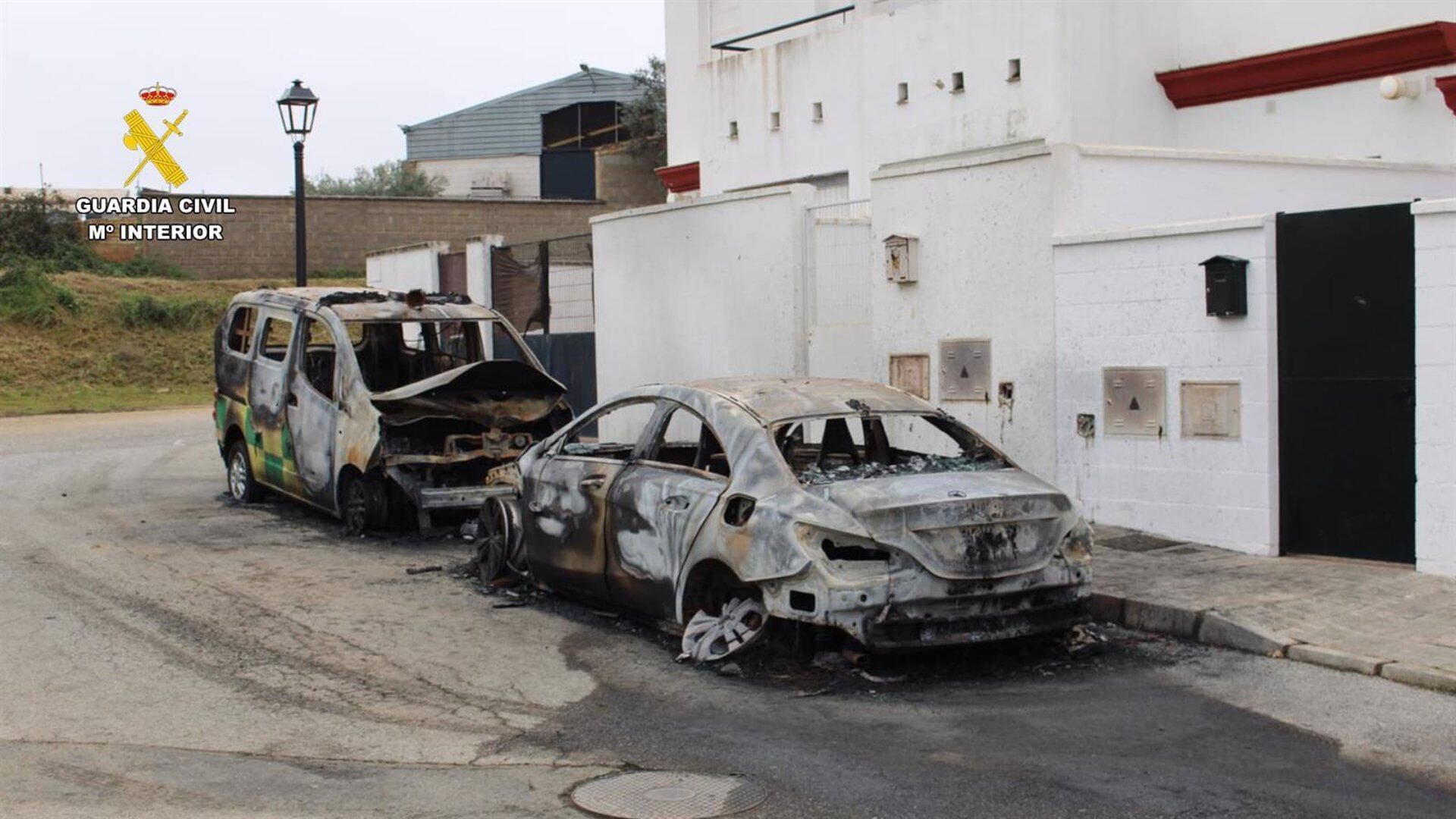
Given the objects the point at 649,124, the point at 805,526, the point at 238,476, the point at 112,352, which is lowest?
the point at 238,476

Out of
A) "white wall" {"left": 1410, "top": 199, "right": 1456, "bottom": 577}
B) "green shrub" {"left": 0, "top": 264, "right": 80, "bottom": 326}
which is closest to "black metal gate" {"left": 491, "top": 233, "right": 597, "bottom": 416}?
"white wall" {"left": 1410, "top": 199, "right": 1456, "bottom": 577}

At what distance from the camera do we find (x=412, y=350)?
14.4m

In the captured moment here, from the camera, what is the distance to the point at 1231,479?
11016 millimetres

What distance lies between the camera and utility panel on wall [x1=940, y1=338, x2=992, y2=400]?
13.0m

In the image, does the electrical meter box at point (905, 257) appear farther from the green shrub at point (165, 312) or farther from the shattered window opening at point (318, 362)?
the green shrub at point (165, 312)

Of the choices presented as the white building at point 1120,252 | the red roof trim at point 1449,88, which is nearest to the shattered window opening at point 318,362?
the white building at point 1120,252

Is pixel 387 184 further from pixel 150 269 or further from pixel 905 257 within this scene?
pixel 905 257

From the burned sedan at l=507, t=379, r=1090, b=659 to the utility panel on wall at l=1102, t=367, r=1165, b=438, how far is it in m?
2.52

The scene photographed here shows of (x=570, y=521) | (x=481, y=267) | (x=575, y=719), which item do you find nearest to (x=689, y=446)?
(x=570, y=521)

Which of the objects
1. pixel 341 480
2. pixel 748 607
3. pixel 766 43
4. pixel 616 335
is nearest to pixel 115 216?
pixel 766 43

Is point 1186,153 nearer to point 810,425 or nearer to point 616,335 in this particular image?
point 810,425

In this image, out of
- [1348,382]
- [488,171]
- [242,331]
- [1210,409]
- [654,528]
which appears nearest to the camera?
[654,528]

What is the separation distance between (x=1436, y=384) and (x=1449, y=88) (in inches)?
282

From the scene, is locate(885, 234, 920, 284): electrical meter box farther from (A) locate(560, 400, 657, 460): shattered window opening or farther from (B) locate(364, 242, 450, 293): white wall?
(B) locate(364, 242, 450, 293): white wall
